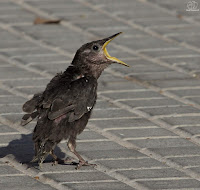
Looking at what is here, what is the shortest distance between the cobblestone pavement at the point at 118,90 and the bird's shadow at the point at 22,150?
1 centimetres

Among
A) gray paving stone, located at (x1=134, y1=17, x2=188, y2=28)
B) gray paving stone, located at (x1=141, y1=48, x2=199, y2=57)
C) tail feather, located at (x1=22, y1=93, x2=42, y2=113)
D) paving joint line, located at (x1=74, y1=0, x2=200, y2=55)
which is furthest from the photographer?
gray paving stone, located at (x1=134, y1=17, x2=188, y2=28)

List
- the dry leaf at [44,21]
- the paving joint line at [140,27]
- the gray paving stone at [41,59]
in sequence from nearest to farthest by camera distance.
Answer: the gray paving stone at [41,59]
the paving joint line at [140,27]
the dry leaf at [44,21]

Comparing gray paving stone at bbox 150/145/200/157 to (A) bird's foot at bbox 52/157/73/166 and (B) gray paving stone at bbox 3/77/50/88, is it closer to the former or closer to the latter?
(A) bird's foot at bbox 52/157/73/166

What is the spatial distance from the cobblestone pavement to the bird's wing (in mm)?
521

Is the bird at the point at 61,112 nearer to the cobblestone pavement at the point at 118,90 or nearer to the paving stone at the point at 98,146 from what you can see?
the cobblestone pavement at the point at 118,90

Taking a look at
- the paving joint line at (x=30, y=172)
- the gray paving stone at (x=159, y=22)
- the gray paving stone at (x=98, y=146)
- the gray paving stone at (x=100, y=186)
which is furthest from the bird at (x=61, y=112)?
the gray paving stone at (x=159, y=22)

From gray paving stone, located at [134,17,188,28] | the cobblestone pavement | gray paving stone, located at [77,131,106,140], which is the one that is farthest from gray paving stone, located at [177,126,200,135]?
gray paving stone, located at [134,17,188,28]

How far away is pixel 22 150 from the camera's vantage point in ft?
23.8

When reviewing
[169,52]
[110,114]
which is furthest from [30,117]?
[169,52]

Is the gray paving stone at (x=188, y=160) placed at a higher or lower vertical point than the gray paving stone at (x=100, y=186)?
higher

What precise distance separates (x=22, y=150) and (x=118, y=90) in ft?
6.66

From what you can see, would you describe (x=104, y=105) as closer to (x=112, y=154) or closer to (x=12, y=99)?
(x=12, y=99)

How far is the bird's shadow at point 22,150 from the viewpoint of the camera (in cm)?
703

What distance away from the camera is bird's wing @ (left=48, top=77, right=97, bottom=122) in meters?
6.69
